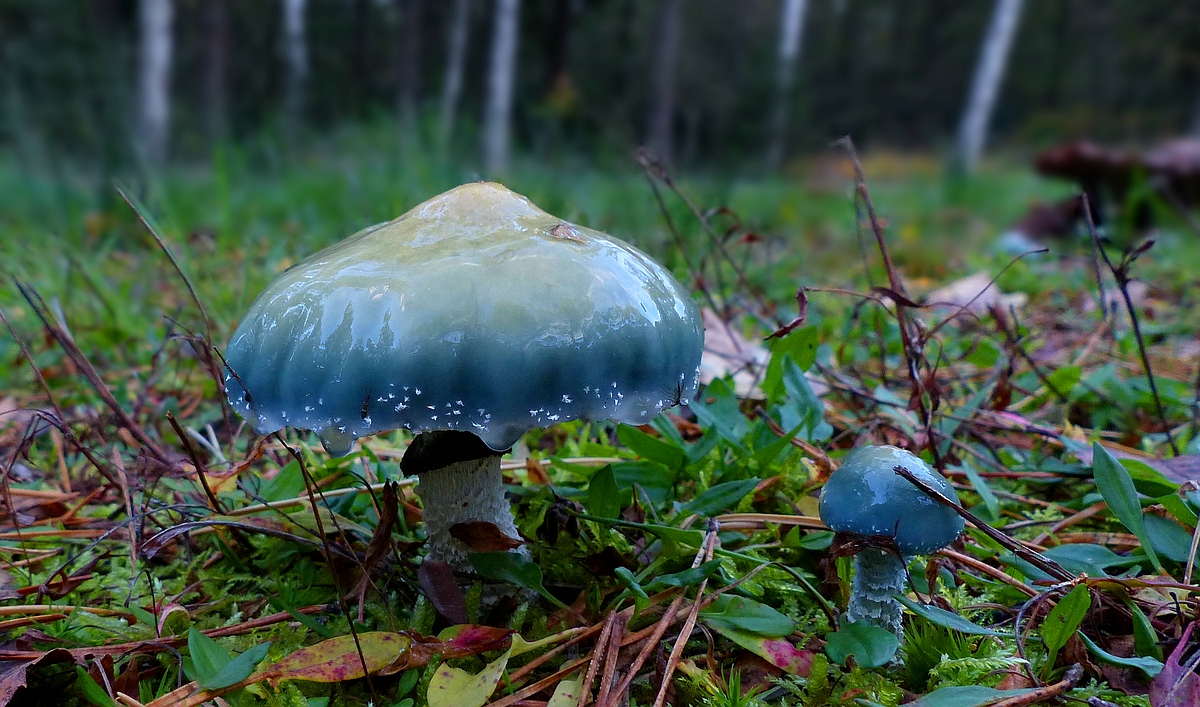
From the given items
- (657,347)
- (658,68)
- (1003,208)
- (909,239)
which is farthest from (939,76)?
(657,347)

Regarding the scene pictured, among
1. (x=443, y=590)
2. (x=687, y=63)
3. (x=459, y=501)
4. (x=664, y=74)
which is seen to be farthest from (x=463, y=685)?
(x=687, y=63)

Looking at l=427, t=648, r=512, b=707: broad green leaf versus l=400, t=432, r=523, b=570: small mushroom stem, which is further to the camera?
l=400, t=432, r=523, b=570: small mushroom stem

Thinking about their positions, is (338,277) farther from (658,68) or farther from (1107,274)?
(658,68)

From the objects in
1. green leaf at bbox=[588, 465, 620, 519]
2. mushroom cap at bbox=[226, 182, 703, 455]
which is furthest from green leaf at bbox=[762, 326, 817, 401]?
mushroom cap at bbox=[226, 182, 703, 455]

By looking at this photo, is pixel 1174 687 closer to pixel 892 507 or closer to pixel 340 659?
pixel 892 507

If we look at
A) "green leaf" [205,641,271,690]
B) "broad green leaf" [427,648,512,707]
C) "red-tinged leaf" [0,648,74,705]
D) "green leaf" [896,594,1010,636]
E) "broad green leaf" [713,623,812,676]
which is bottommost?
"red-tinged leaf" [0,648,74,705]

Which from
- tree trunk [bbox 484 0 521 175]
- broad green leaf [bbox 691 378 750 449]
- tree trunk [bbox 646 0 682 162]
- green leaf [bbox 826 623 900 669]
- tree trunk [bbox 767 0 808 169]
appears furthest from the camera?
tree trunk [bbox 767 0 808 169]

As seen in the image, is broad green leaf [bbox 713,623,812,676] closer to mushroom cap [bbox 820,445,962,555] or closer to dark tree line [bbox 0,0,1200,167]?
mushroom cap [bbox 820,445,962,555]
